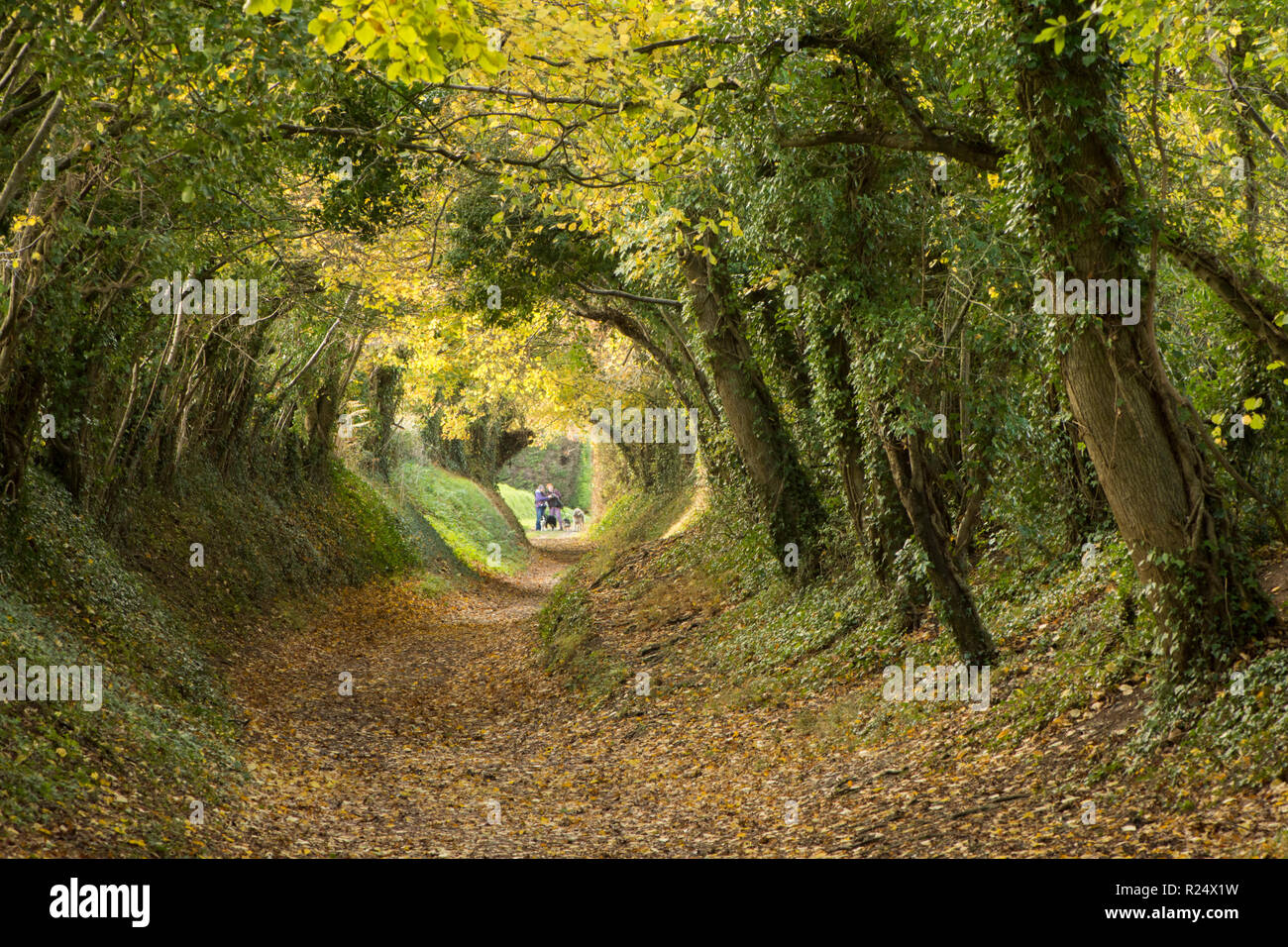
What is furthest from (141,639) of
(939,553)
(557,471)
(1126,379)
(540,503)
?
(557,471)

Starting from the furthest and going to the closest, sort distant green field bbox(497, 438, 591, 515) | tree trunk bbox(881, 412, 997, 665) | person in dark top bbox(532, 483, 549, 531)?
distant green field bbox(497, 438, 591, 515)
person in dark top bbox(532, 483, 549, 531)
tree trunk bbox(881, 412, 997, 665)

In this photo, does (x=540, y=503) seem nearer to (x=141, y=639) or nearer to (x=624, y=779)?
(x=141, y=639)

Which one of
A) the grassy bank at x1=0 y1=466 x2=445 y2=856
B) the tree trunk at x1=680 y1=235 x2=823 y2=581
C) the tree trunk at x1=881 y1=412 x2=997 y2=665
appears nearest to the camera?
the grassy bank at x1=0 y1=466 x2=445 y2=856

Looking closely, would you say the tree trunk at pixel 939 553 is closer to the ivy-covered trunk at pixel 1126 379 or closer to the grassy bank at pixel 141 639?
the ivy-covered trunk at pixel 1126 379

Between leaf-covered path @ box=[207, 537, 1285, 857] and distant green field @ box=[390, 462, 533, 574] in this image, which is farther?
distant green field @ box=[390, 462, 533, 574]

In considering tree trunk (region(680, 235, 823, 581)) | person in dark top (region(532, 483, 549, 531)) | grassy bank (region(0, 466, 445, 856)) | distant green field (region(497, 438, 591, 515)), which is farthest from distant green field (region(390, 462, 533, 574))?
distant green field (region(497, 438, 591, 515))

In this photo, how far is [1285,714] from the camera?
6031mm

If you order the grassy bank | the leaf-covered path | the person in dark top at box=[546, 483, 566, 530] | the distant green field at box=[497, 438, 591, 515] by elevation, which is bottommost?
the leaf-covered path

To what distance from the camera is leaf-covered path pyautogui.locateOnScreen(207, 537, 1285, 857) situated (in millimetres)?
6750

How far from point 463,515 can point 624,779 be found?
22644 mm

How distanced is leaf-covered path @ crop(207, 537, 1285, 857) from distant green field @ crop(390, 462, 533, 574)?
13800 millimetres

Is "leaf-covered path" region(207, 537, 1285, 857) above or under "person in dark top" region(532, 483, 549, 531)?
under

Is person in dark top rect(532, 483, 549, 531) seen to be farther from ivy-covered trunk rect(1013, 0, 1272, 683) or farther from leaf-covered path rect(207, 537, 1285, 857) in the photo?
ivy-covered trunk rect(1013, 0, 1272, 683)
